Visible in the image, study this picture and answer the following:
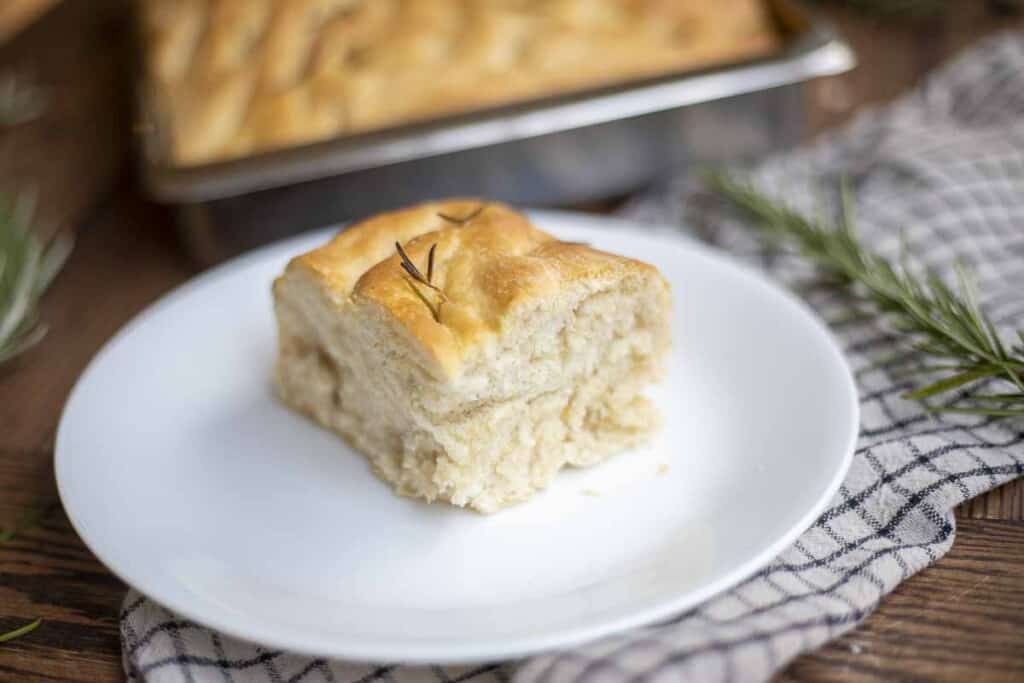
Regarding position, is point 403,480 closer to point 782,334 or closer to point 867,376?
point 782,334

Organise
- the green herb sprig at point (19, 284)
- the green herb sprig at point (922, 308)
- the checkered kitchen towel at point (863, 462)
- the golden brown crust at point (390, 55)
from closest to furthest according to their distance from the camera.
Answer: the checkered kitchen towel at point (863, 462) → the green herb sprig at point (922, 308) → the green herb sprig at point (19, 284) → the golden brown crust at point (390, 55)

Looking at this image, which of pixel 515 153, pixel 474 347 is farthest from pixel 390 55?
pixel 474 347

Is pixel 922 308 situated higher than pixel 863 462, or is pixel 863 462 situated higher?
pixel 922 308

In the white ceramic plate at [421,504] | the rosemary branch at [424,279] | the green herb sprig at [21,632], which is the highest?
the rosemary branch at [424,279]

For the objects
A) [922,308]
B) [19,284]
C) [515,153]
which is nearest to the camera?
[922,308]

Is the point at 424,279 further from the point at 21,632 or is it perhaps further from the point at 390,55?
the point at 390,55

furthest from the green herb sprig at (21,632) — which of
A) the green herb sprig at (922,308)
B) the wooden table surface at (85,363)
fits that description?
the green herb sprig at (922,308)

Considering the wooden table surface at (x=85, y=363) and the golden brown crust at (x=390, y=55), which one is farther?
the golden brown crust at (x=390, y=55)

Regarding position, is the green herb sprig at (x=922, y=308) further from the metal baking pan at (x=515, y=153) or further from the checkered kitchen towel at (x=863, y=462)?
the metal baking pan at (x=515, y=153)

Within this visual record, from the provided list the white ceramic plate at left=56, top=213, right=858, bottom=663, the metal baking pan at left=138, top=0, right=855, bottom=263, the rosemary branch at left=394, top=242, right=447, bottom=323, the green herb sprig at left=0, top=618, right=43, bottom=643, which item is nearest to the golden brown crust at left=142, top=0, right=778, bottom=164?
the metal baking pan at left=138, top=0, right=855, bottom=263
